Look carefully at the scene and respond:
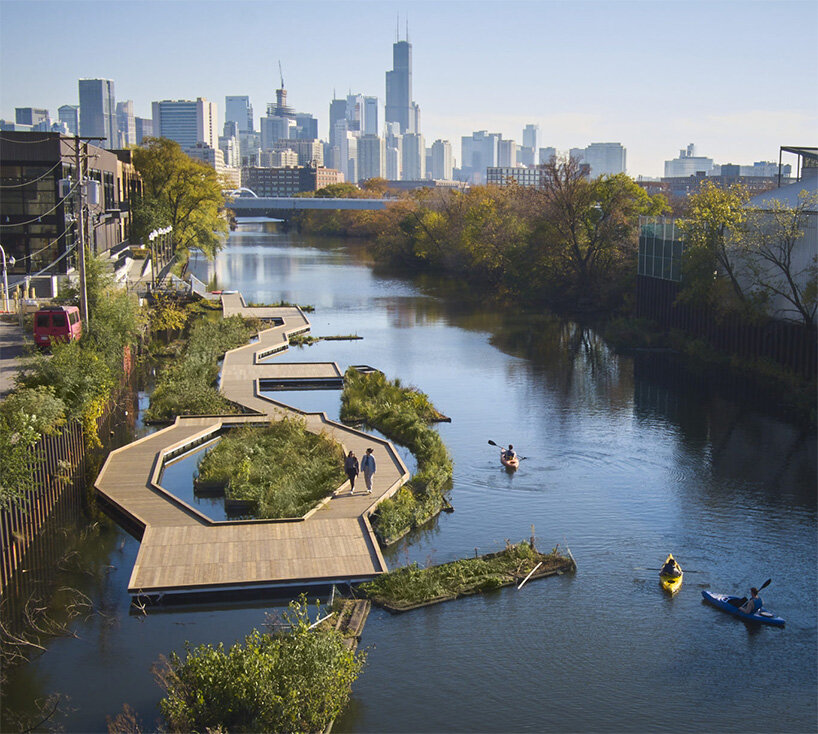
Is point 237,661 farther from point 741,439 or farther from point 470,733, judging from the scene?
point 741,439

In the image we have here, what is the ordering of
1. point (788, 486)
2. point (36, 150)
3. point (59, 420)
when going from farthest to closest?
point (36, 150), point (788, 486), point (59, 420)

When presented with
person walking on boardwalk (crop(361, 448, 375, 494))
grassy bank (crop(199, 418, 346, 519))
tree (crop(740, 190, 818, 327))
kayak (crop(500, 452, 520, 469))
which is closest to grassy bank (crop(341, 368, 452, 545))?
person walking on boardwalk (crop(361, 448, 375, 494))

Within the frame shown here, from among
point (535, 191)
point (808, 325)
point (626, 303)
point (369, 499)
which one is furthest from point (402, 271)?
point (369, 499)

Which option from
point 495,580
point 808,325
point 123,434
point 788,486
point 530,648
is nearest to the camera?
point 530,648

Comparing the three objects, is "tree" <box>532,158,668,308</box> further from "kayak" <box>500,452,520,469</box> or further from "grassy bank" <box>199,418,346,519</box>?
"grassy bank" <box>199,418,346,519</box>

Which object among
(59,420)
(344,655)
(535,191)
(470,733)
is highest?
(535,191)

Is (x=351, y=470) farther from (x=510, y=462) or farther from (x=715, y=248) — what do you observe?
(x=715, y=248)
